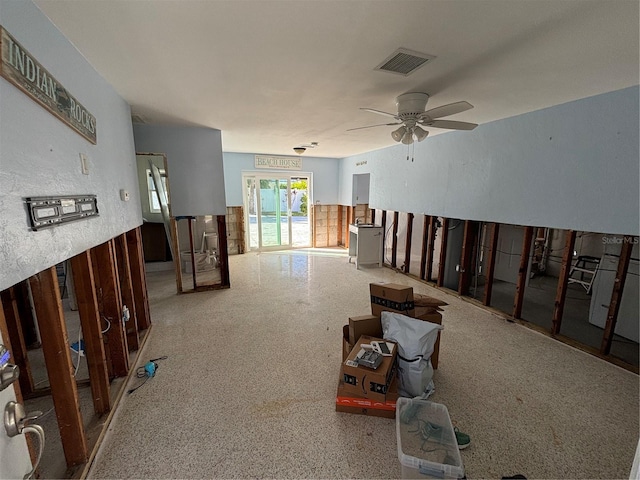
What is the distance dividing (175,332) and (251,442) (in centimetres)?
182

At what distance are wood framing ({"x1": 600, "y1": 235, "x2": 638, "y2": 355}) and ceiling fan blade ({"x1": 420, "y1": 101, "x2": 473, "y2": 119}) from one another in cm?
192

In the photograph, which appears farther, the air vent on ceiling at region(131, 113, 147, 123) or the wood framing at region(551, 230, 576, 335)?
the air vent on ceiling at region(131, 113, 147, 123)

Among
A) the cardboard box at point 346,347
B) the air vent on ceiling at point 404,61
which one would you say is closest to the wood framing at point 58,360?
the cardboard box at point 346,347

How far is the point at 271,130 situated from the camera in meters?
3.93

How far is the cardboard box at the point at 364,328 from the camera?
2.30 meters

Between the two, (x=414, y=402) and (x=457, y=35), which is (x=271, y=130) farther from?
(x=414, y=402)

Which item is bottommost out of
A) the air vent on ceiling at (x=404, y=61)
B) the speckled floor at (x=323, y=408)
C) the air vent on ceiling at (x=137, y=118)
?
the speckled floor at (x=323, y=408)

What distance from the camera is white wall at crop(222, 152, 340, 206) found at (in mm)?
6336

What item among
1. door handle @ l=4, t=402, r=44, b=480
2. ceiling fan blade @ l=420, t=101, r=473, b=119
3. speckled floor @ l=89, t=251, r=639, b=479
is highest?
ceiling fan blade @ l=420, t=101, r=473, b=119

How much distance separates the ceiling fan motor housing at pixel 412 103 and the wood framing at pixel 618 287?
7.16ft

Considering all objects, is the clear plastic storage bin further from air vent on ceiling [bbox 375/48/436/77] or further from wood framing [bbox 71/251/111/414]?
air vent on ceiling [bbox 375/48/436/77]

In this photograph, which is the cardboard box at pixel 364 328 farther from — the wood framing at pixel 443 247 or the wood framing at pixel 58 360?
the wood framing at pixel 443 247

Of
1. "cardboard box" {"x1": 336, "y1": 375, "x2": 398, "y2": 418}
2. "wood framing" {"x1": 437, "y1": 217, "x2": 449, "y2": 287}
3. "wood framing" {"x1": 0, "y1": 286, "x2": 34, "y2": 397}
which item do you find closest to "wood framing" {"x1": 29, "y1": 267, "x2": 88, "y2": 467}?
"wood framing" {"x1": 0, "y1": 286, "x2": 34, "y2": 397}

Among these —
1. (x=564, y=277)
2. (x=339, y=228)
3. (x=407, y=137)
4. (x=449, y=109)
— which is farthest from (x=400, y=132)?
(x=339, y=228)
